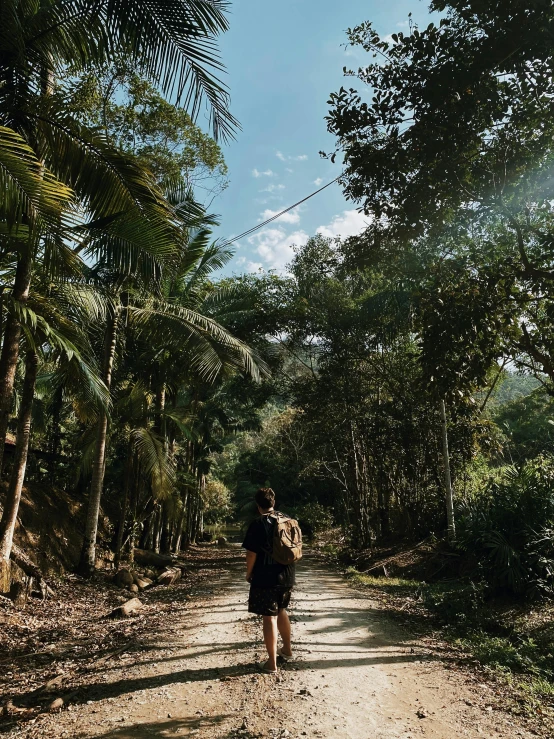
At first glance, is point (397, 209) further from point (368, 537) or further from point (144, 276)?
point (368, 537)

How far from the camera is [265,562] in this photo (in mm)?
4344

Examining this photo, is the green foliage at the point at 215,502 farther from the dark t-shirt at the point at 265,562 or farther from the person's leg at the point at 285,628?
the dark t-shirt at the point at 265,562

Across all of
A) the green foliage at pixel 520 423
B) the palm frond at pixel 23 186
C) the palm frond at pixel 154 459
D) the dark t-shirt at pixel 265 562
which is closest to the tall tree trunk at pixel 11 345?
the palm frond at pixel 23 186

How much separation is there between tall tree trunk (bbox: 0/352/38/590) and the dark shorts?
460cm

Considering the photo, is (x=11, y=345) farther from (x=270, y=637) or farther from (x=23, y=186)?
(x=270, y=637)

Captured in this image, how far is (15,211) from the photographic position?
4.50 m

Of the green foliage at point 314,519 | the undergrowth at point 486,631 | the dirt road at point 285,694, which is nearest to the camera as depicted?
the dirt road at point 285,694

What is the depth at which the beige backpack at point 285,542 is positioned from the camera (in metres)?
4.29

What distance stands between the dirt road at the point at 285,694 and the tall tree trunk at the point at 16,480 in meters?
2.98

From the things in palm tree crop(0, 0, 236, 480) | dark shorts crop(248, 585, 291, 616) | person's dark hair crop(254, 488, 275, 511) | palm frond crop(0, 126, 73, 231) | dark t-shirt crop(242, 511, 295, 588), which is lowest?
dark shorts crop(248, 585, 291, 616)

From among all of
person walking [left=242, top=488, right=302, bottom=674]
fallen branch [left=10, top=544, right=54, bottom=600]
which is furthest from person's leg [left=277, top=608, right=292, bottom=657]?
fallen branch [left=10, top=544, right=54, bottom=600]

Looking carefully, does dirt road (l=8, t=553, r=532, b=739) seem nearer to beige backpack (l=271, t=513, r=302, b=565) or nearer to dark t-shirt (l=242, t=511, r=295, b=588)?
dark t-shirt (l=242, t=511, r=295, b=588)

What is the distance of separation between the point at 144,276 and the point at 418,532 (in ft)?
37.2

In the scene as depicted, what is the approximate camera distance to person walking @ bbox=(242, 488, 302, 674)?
167 inches
